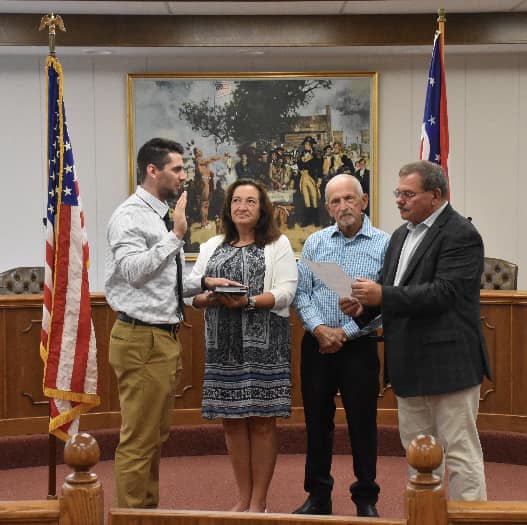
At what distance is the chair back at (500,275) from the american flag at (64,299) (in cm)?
437

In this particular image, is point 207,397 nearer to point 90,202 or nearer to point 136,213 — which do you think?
point 136,213

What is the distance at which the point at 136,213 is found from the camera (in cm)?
361

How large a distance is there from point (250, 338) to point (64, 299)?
0.92m

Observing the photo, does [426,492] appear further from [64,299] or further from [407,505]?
[64,299]

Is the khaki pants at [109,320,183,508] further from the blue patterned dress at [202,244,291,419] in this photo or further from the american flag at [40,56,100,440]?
the american flag at [40,56,100,440]

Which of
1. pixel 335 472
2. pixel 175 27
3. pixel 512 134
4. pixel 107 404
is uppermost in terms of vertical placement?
pixel 175 27

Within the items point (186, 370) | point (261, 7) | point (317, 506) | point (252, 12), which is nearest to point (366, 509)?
point (317, 506)

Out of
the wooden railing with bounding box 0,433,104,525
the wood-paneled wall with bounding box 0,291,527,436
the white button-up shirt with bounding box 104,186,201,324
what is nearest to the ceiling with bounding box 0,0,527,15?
the wood-paneled wall with bounding box 0,291,527,436

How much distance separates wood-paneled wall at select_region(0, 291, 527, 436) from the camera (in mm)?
5281

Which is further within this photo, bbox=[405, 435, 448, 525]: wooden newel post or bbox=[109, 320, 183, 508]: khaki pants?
bbox=[109, 320, 183, 508]: khaki pants

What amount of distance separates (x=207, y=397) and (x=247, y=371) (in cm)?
23

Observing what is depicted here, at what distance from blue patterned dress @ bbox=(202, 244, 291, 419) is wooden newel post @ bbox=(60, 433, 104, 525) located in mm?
1973

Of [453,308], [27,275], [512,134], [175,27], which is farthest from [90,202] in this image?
[453,308]

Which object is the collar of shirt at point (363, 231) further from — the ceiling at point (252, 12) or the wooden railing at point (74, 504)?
the ceiling at point (252, 12)
